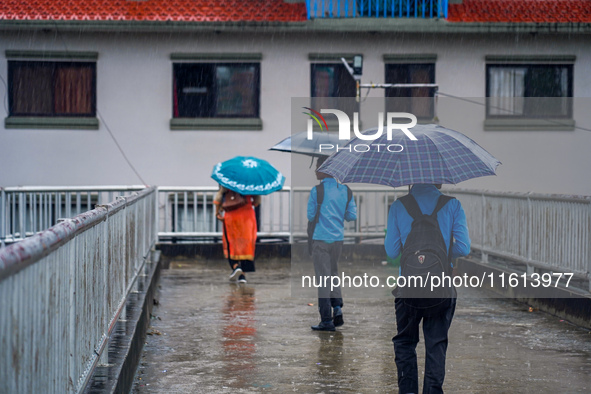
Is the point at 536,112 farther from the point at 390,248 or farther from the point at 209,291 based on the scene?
the point at 390,248

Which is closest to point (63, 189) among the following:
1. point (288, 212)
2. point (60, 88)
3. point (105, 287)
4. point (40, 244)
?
point (288, 212)

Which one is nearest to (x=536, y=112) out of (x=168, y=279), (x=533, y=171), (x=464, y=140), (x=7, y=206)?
(x=533, y=171)

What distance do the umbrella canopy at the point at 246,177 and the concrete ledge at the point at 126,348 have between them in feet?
9.95

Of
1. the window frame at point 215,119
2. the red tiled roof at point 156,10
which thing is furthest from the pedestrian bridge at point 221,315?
the red tiled roof at point 156,10

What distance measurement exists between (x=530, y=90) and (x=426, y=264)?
1591cm

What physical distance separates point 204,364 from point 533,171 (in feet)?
46.3

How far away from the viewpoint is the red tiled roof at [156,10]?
19.0 m

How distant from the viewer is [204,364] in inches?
303

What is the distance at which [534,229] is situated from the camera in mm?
11281

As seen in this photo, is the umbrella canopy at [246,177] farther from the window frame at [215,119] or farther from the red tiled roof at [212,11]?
the red tiled roof at [212,11]

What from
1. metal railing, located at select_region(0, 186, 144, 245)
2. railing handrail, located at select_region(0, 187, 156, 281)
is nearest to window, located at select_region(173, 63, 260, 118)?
metal railing, located at select_region(0, 186, 144, 245)

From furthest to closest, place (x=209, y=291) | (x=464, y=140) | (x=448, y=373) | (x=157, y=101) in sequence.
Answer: (x=157, y=101)
(x=209, y=291)
(x=448, y=373)
(x=464, y=140)

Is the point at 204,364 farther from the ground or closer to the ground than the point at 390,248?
closer to the ground

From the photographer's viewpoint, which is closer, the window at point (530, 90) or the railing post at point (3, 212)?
the railing post at point (3, 212)
